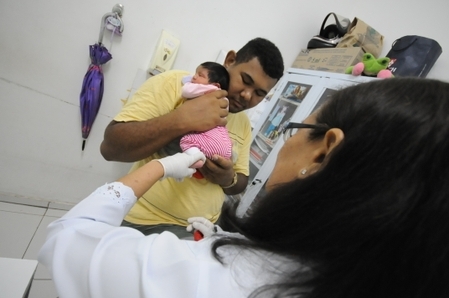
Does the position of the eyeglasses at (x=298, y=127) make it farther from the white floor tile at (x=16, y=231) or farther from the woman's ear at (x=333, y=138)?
the white floor tile at (x=16, y=231)

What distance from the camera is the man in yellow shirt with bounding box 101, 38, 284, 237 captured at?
90 centimetres

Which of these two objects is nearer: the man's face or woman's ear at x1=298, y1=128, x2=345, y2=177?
woman's ear at x1=298, y1=128, x2=345, y2=177

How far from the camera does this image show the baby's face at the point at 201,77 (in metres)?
1.03

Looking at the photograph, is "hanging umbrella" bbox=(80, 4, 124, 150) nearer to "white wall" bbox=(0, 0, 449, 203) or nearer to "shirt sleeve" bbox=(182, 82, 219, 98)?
"white wall" bbox=(0, 0, 449, 203)

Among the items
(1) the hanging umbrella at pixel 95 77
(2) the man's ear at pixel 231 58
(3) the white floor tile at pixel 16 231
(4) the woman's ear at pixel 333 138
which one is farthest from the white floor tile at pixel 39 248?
(4) the woman's ear at pixel 333 138

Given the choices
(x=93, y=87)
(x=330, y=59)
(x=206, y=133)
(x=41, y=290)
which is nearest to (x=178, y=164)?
(x=206, y=133)

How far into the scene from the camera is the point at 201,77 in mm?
1052

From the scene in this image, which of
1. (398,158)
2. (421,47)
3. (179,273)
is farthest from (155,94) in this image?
(421,47)

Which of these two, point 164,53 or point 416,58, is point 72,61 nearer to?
point 164,53

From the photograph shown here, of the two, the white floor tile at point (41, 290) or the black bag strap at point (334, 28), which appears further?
the black bag strap at point (334, 28)

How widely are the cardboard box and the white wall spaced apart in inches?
11.8

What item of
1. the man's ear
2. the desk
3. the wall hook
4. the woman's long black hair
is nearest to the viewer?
the woman's long black hair

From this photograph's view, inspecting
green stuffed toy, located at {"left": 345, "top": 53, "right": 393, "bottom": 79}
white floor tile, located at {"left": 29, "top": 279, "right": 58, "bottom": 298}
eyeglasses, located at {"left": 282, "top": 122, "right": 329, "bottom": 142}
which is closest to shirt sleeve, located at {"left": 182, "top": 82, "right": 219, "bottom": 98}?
eyeglasses, located at {"left": 282, "top": 122, "right": 329, "bottom": 142}

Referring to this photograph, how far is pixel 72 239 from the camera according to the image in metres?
0.46
